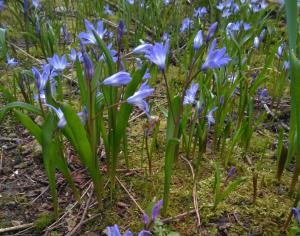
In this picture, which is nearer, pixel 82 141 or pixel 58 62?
pixel 82 141

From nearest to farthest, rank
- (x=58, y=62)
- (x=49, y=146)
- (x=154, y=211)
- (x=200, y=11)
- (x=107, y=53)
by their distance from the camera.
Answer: (x=154, y=211) → (x=49, y=146) → (x=107, y=53) → (x=58, y=62) → (x=200, y=11)

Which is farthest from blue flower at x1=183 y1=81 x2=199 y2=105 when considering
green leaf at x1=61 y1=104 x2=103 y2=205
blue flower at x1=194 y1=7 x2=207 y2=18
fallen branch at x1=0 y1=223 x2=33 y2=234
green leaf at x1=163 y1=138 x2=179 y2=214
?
blue flower at x1=194 y1=7 x2=207 y2=18

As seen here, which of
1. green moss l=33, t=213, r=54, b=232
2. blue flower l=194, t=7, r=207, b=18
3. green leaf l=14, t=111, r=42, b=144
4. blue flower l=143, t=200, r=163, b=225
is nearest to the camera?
blue flower l=143, t=200, r=163, b=225

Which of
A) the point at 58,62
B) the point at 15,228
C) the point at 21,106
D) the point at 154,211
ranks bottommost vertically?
the point at 15,228

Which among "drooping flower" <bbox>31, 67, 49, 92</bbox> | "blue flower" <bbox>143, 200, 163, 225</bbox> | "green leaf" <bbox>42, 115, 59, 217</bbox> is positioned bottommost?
"blue flower" <bbox>143, 200, 163, 225</bbox>

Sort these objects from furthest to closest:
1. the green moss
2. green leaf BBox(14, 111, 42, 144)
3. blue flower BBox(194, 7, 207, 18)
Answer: blue flower BBox(194, 7, 207, 18)
the green moss
green leaf BBox(14, 111, 42, 144)

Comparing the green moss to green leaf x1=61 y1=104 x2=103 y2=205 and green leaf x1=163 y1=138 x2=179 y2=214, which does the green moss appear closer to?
green leaf x1=61 y1=104 x2=103 y2=205

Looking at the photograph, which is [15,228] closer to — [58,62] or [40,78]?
[40,78]

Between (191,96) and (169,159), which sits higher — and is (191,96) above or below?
above

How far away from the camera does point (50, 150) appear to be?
1488mm

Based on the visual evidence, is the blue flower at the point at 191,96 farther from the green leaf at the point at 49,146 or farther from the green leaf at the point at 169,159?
the green leaf at the point at 49,146

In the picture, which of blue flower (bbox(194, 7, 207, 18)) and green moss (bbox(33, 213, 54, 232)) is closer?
green moss (bbox(33, 213, 54, 232))

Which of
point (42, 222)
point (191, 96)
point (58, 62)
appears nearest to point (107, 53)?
point (58, 62)

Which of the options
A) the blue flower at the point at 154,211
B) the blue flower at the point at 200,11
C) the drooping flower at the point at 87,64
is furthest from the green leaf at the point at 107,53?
the blue flower at the point at 200,11
